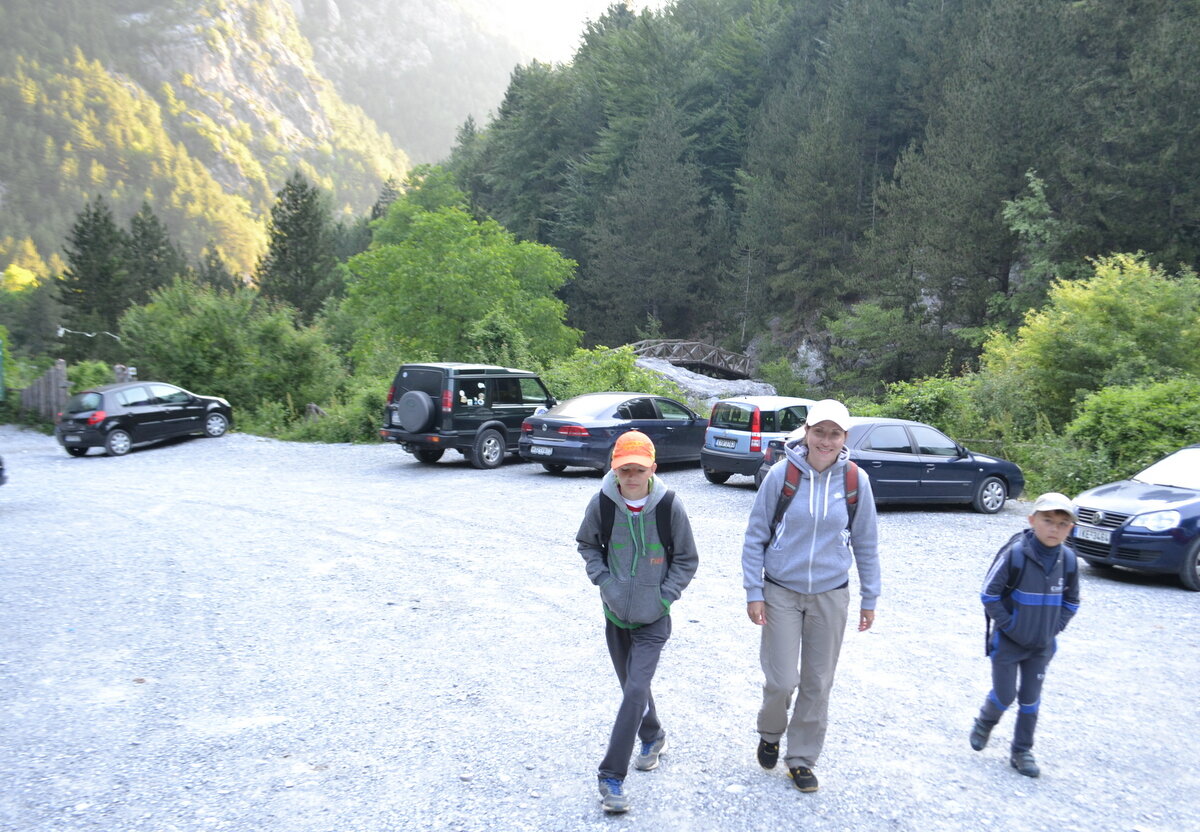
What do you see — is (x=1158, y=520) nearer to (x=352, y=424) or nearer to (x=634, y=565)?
(x=634, y=565)

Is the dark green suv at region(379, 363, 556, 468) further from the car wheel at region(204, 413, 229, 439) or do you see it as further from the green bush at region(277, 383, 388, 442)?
the car wheel at region(204, 413, 229, 439)

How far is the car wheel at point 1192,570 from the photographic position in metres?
9.13

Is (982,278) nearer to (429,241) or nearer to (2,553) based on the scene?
(429,241)

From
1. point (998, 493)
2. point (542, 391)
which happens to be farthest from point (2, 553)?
point (998, 493)

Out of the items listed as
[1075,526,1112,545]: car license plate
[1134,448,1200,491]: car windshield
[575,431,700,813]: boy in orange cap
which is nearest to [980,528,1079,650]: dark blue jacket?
[575,431,700,813]: boy in orange cap

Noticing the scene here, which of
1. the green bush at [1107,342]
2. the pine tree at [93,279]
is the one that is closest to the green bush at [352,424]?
the green bush at [1107,342]

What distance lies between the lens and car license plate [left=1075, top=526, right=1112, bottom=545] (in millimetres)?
9438

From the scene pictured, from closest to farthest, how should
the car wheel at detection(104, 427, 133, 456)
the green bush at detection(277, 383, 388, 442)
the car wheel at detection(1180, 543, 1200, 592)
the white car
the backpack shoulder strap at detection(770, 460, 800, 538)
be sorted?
the backpack shoulder strap at detection(770, 460, 800, 538)
the car wheel at detection(1180, 543, 1200, 592)
the white car
the car wheel at detection(104, 427, 133, 456)
the green bush at detection(277, 383, 388, 442)

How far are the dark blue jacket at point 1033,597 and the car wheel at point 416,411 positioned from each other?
13.0 metres

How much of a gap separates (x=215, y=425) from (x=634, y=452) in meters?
21.3

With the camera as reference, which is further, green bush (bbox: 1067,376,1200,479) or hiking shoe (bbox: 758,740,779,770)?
green bush (bbox: 1067,376,1200,479)

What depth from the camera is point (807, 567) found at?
4.29 meters

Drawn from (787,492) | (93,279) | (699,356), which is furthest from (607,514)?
(93,279)

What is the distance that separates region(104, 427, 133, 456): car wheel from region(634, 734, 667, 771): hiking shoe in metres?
18.8
